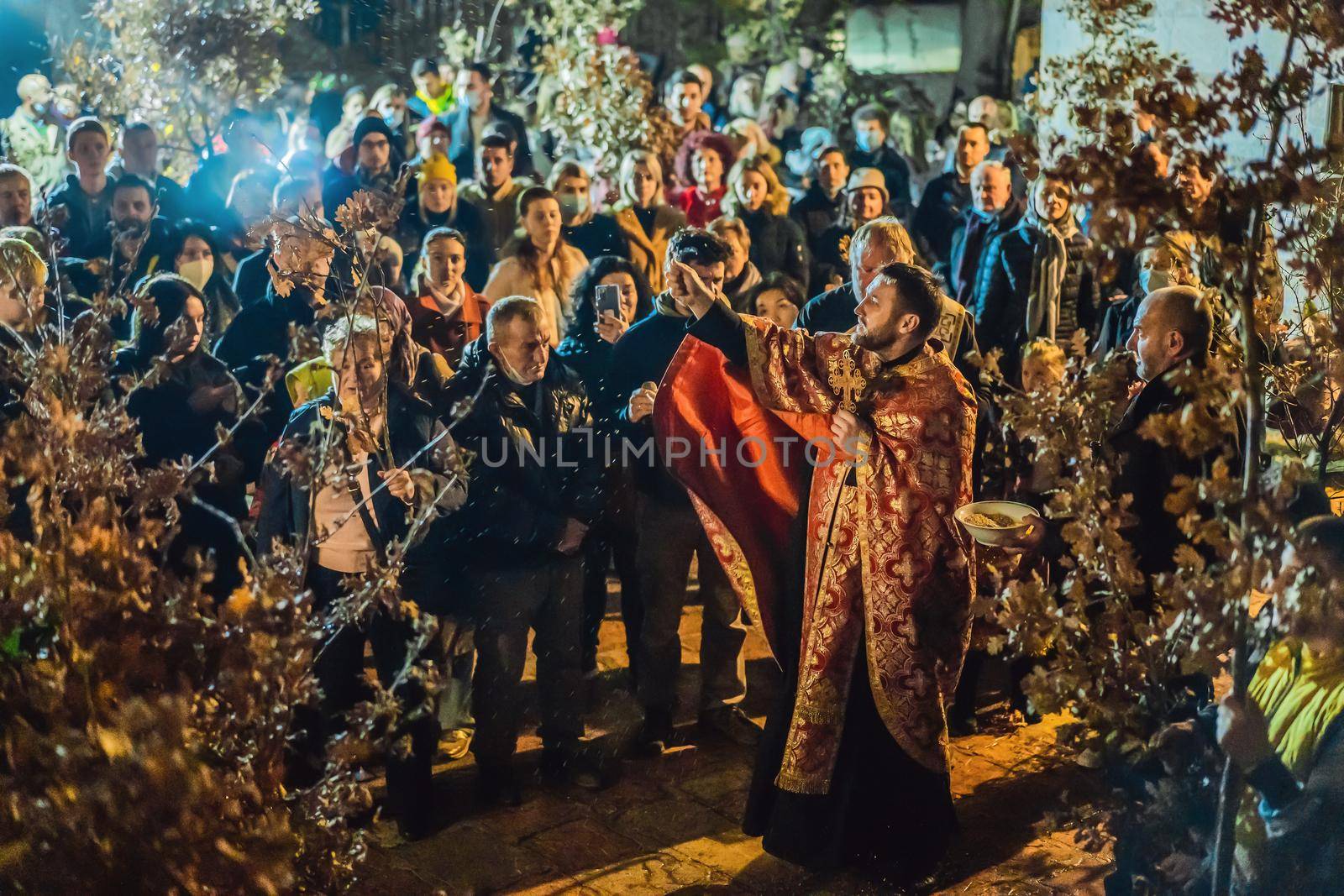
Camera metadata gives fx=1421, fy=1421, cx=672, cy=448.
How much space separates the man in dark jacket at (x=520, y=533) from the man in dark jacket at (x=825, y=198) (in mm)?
5398

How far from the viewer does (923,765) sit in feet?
15.5

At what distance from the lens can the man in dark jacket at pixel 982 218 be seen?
9.10 meters

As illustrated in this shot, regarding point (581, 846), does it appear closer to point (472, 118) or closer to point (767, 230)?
point (767, 230)

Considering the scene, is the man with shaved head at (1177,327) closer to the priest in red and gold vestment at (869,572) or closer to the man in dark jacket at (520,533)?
the priest in red and gold vestment at (869,572)

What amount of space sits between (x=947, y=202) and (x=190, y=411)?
6.50 metres

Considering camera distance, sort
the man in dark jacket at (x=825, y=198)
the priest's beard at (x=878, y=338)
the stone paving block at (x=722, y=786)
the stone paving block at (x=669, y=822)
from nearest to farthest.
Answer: the priest's beard at (x=878, y=338) → the stone paving block at (x=669, y=822) → the stone paving block at (x=722, y=786) → the man in dark jacket at (x=825, y=198)

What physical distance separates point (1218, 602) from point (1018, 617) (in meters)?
0.64

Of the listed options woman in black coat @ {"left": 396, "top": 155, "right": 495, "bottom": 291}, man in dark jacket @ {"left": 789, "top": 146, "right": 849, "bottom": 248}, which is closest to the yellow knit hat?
woman in black coat @ {"left": 396, "top": 155, "right": 495, "bottom": 291}

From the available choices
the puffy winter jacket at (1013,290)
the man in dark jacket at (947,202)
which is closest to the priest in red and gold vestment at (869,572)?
the puffy winter jacket at (1013,290)

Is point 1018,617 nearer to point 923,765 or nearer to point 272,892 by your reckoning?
Answer: point 923,765

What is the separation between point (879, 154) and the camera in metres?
12.1

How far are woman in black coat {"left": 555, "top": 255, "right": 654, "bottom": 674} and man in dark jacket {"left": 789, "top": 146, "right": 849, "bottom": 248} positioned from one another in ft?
12.8

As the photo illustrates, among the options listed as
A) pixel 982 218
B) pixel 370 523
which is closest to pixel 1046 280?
pixel 982 218

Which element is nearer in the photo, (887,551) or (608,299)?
(887,551)
